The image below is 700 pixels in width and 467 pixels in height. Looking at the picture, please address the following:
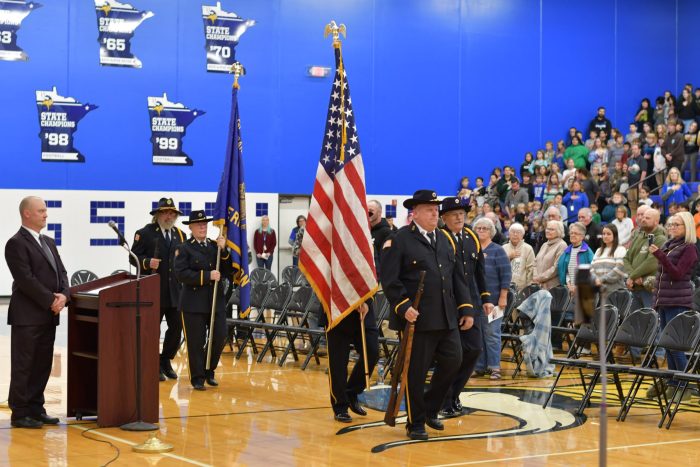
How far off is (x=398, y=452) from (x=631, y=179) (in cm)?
1577

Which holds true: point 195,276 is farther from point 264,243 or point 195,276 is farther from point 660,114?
point 660,114

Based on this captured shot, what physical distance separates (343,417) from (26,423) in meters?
2.43

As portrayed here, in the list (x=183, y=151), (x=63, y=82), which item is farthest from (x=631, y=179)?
(x=63, y=82)

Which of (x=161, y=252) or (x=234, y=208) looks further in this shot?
(x=161, y=252)

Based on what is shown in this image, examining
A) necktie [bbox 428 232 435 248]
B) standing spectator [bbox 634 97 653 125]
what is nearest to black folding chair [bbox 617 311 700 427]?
necktie [bbox 428 232 435 248]

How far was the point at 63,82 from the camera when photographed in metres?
22.3

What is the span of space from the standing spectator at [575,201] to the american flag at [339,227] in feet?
42.0

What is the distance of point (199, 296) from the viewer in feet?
35.8

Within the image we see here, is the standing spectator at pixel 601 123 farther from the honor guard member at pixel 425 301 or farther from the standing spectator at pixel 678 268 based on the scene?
the honor guard member at pixel 425 301

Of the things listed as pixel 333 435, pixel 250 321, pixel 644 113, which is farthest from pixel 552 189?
pixel 333 435

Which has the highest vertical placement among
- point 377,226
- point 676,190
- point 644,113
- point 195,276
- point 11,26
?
point 11,26

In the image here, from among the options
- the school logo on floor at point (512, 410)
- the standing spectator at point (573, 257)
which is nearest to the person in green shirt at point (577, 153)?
the standing spectator at point (573, 257)

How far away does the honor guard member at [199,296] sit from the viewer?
10836 millimetres

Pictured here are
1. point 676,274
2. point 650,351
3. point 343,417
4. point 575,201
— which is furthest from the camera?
point 575,201
